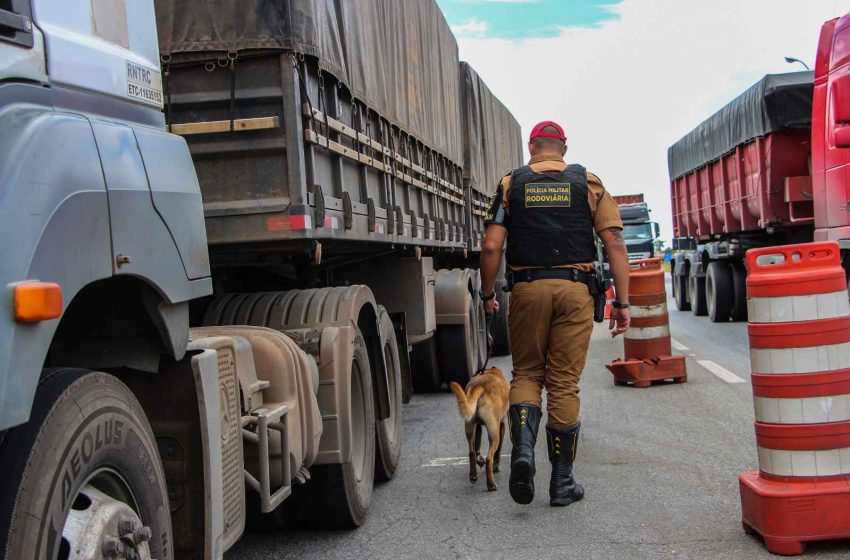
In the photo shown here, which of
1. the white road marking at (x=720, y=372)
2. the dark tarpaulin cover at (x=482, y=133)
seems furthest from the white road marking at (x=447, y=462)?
the dark tarpaulin cover at (x=482, y=133)

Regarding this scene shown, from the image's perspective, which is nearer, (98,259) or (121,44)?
(98,259)

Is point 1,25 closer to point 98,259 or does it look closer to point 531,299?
point 98,259

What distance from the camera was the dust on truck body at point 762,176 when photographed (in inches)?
348

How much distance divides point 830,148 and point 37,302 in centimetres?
836

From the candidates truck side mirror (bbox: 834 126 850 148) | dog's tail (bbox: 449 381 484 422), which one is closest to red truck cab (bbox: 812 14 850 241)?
truck side mirror (bbox: 834 126 850 148)

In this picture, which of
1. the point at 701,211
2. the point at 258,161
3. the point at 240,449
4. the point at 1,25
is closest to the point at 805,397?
the point at 240,449

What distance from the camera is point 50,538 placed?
2174 millimetres

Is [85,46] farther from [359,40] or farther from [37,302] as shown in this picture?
[359,40]

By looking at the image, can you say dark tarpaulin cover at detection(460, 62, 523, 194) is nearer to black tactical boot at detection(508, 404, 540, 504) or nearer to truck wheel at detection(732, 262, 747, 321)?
truck wheel at detection(732, 262, 747, 321)

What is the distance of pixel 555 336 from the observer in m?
5.73

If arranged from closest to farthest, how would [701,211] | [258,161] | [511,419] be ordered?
[258,161] < [511,419] < [701,211]

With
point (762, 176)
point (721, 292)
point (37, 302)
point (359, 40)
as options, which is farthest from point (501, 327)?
point (37, 302)

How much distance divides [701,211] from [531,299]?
16.7m

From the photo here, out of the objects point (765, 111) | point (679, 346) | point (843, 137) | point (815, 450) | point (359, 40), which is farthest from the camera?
point (765, 111)
